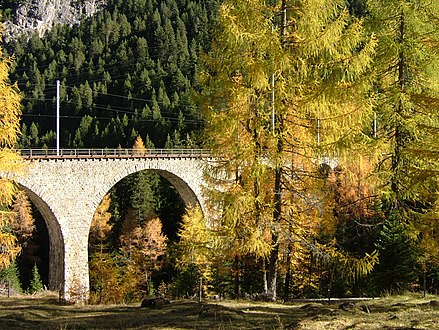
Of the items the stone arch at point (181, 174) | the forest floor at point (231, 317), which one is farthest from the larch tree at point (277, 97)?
the stone arch at point (181, 174)

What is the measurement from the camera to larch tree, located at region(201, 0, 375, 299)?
941cm

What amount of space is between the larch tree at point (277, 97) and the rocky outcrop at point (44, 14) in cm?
12066

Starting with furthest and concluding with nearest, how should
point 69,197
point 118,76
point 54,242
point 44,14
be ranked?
point 44,14 < point 118,76 < point 54,242 < point 69,197

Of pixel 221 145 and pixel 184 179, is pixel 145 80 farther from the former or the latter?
pixel 221 145

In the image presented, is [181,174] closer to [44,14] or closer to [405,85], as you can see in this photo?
[405,85]

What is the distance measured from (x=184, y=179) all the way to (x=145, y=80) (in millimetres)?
51456

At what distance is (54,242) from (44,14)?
11095 centimetres

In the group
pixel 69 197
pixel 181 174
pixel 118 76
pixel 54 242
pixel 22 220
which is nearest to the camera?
pixel 69 197

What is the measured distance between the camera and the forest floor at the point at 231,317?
6465mm

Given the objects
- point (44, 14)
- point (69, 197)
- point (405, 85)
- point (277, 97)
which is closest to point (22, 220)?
point (69, 197)

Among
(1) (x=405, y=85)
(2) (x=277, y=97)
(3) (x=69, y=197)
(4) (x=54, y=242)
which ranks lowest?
(4) (x=54, y=242)

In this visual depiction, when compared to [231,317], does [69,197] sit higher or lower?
higher

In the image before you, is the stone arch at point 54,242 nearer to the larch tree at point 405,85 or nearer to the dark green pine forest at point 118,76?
the larch tree at point 405,85

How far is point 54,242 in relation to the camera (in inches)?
1027
